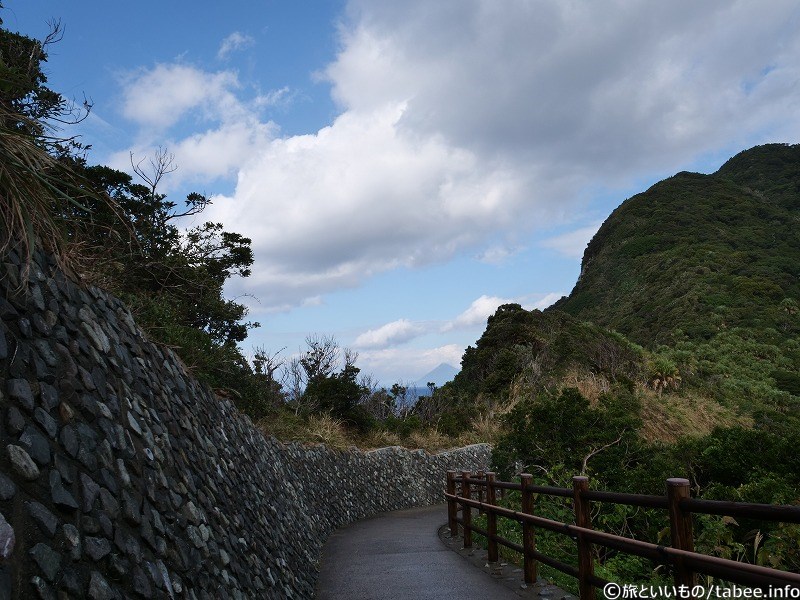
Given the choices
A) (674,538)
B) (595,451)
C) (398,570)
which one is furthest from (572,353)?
(674,538)

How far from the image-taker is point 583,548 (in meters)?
5.49

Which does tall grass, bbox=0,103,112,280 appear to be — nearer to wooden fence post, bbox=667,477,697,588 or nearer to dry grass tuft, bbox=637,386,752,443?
wooden fence post, bbox=667,477,697,588

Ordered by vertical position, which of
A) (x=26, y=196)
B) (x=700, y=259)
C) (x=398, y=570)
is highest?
(x=700, y=259)

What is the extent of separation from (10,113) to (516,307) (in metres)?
36.5

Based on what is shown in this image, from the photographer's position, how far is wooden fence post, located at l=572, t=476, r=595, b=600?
5.42m

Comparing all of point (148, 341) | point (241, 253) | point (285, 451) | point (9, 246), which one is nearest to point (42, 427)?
point (9, 246)

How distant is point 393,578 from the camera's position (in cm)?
768

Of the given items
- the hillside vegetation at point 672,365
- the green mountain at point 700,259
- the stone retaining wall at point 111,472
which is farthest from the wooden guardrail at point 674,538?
the green mountain at point 700,259

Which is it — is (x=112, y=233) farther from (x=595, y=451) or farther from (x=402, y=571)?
(x=595, y=451)

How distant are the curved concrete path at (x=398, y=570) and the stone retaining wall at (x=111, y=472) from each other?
77 cm

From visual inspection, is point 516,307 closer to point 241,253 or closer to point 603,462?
point 241,253

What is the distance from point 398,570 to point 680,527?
5.02 m

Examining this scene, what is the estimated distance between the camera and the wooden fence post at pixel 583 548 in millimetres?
5418

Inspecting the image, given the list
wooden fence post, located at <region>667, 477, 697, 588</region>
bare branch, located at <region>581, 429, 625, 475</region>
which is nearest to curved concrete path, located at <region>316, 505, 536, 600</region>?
wooden fence post, located at <region>667, 477, 697, 588</region>
